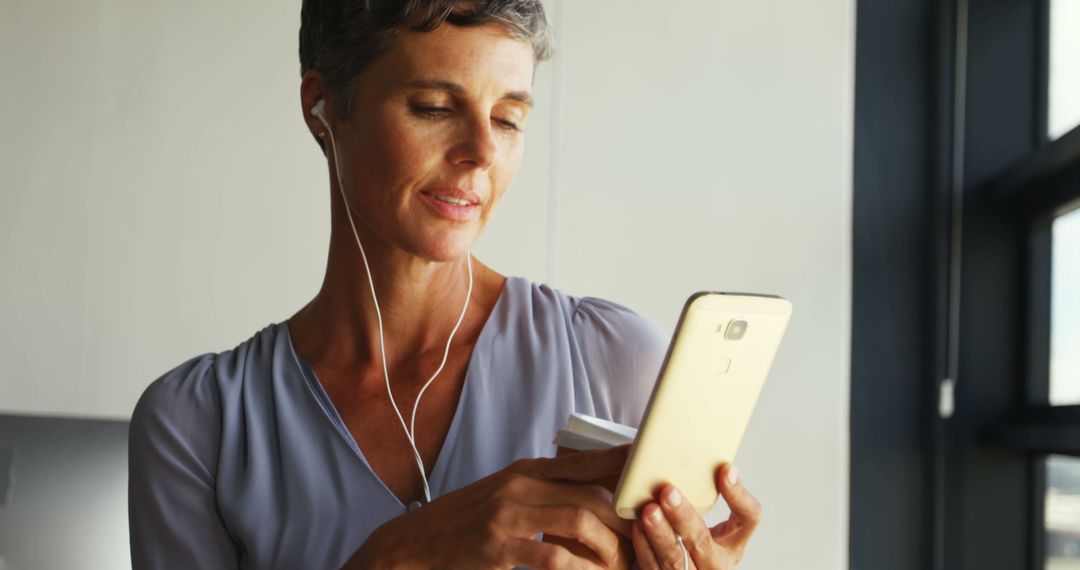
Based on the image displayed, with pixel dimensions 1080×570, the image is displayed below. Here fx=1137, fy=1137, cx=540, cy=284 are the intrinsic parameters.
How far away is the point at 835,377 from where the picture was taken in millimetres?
2447

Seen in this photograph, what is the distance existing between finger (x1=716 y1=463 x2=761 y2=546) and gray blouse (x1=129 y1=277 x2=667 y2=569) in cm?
24

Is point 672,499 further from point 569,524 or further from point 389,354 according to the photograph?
point 389,354

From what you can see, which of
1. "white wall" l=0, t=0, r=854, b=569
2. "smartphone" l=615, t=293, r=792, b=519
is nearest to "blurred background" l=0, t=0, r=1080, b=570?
"white wall" l=0, t=0, r=854, b=569

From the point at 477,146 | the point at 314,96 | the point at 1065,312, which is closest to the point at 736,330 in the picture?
the point at 477,146

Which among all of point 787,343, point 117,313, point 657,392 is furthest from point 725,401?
point 117,313

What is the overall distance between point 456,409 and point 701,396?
0.39 meters

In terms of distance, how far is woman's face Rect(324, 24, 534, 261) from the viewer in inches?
45.6

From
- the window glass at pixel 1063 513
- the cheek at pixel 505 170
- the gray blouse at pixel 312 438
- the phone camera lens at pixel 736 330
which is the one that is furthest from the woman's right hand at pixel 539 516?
the window glass at pixel 1063 513

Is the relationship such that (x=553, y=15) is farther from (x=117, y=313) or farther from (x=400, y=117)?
(x=400, y=117)

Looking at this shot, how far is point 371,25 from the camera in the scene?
3.86ft

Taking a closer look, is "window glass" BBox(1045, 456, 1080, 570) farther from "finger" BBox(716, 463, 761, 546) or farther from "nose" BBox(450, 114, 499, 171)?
"nose" BBox(450, 114, 499, 171)

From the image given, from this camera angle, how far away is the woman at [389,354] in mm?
1169

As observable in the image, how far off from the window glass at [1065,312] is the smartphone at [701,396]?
130 cm

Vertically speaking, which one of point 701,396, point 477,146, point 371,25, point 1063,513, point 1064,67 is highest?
point 1064,67
